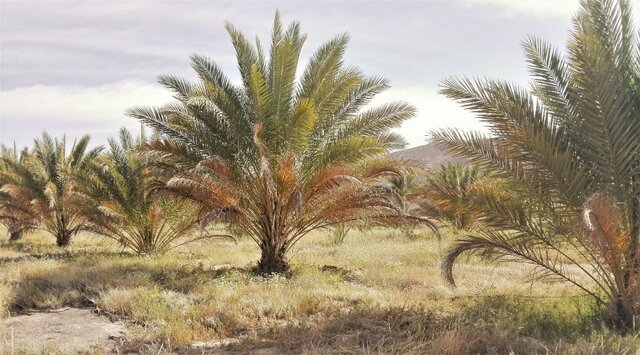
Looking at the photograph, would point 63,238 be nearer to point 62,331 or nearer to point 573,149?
point 62,331

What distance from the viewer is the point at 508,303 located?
784cm

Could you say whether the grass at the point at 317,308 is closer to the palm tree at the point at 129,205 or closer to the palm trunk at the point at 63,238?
the palm tree at the point at 129,205

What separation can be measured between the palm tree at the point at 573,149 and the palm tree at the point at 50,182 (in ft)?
43.3

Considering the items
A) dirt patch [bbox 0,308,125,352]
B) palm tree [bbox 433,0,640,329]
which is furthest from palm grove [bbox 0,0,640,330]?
dirt patch [bbox 0,308,125,352]

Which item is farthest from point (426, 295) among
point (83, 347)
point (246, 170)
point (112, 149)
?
point (112, 149)

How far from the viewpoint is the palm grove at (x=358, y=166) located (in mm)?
6715

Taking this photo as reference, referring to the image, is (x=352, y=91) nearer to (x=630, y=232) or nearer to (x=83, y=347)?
(x=630, y=232)

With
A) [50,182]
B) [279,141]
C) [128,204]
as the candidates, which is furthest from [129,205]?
[279,141]

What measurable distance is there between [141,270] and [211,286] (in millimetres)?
2868

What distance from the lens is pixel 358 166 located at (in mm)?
11289

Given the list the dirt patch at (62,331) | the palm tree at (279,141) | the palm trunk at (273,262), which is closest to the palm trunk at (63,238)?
the palm tree at (279,141)

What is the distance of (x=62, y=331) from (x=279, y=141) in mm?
5415

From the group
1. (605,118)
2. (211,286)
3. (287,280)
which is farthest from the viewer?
(287,280)

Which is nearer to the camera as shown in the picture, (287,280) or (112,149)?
(287,280)
